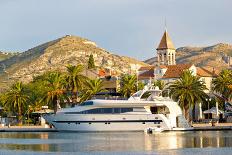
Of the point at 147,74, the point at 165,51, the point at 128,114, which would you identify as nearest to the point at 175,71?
the point at 147,74

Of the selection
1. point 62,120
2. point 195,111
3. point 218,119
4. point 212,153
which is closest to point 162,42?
point 195,111

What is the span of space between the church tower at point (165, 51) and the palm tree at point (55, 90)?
65367mm

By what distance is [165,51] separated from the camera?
178 m

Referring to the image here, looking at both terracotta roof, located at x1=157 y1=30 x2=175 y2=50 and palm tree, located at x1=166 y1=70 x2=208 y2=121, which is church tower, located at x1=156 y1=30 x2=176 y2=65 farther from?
palm tree, located at x1=166 y1=70 x2=208 y2=121

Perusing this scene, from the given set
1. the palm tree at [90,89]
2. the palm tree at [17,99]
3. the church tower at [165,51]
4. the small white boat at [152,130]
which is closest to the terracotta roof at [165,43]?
the church tower at [165,51]

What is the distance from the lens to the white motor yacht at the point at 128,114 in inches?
3438

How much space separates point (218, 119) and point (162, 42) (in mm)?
67864

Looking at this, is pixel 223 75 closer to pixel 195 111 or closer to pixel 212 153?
pixel 195 111

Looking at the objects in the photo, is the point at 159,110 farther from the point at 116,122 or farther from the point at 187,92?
the point at 187,92

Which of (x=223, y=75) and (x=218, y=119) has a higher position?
(x=223, y=75)

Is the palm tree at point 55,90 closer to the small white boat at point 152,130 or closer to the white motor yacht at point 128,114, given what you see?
the white motor yacht at point 128,114

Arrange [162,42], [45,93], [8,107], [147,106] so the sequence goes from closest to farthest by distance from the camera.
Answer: [147,106] → [45,93] → [8,107] → [162,42]

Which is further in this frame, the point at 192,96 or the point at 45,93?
the point at 45,93

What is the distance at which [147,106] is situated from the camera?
8725cm
